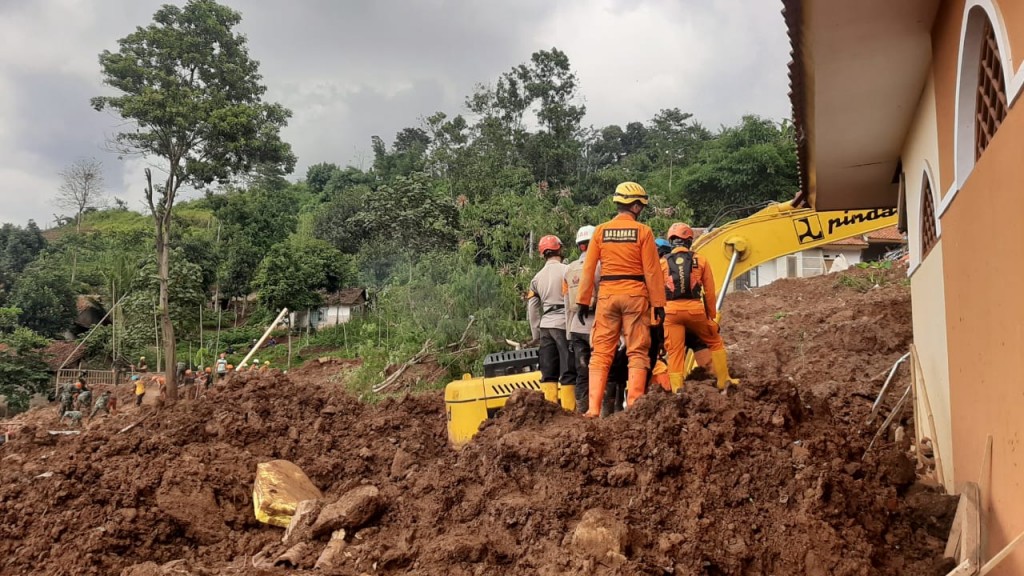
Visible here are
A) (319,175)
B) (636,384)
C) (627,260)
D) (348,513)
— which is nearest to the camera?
(348,513)

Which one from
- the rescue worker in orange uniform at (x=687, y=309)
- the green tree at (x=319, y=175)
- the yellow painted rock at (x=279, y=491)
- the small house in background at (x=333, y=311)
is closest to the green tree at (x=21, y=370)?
the small house in background at (x=333, y=311)

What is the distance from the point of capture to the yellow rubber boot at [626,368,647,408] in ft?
18.2

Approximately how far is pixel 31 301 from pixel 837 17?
34.4 m

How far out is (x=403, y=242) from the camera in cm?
2530

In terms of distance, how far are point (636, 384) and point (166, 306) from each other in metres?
20.1

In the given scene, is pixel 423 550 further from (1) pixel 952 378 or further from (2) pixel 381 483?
(1) pixel 952 378

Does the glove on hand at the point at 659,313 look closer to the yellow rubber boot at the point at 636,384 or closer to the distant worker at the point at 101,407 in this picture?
the yellow rubber boot at the point at 636,384

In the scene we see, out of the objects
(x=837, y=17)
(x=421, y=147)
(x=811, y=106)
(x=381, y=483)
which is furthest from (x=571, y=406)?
(x=421, y=147)

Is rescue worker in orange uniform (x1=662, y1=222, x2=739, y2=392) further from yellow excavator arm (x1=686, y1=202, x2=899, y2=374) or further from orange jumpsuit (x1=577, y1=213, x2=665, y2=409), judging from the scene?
yellow excavator arm (x1=686, y1=202, x2=899, y2=374)

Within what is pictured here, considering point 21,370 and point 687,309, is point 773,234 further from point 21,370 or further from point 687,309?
point 21,370

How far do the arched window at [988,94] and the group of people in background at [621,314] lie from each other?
2202 millimetres

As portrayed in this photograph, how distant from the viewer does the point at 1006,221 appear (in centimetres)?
315

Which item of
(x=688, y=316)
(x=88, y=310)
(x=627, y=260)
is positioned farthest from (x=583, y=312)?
(x=88, y=310)

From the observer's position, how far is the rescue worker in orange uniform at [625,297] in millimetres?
5641
